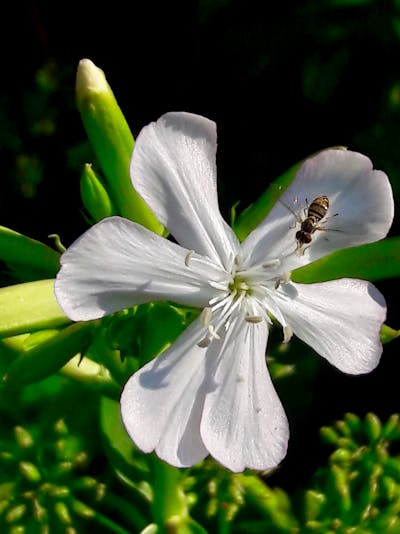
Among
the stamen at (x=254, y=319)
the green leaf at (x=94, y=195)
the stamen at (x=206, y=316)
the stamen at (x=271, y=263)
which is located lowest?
the stamen at (x=254, y=319)

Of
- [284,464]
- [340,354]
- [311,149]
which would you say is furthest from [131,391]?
[311,149]

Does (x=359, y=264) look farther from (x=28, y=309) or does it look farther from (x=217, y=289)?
(x=28, y=309)

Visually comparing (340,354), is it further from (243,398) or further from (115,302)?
(115,302)

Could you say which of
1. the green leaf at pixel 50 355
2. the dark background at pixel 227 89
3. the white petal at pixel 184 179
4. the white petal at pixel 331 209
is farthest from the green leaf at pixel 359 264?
the dark background at pixel 227 89

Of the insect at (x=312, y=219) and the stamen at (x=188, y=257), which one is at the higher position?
the insect at (x=312, y=219)

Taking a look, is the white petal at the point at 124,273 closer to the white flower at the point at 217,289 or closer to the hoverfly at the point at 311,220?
the white flower at the point at 217,289
